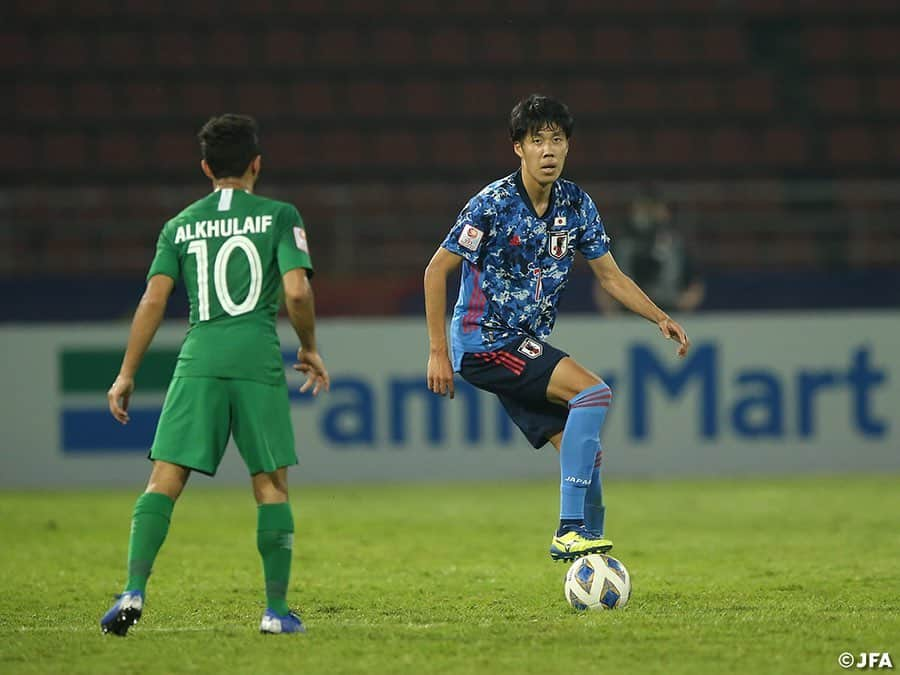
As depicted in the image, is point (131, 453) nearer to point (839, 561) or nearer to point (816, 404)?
point (816, 404)

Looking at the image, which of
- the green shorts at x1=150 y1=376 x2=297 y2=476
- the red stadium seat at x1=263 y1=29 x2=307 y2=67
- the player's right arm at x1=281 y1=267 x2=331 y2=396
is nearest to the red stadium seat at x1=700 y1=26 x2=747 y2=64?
the red stadium seat at x1=263 y1=29 x2=307 y2=67

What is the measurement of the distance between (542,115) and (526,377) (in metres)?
1.04

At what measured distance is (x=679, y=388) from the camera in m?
12.2

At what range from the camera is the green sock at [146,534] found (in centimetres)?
495

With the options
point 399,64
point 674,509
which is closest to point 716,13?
point 399,64

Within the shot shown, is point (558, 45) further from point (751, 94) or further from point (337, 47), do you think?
point (337, 47)

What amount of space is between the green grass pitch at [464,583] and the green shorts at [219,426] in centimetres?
60

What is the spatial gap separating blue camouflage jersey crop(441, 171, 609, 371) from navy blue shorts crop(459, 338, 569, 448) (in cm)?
5

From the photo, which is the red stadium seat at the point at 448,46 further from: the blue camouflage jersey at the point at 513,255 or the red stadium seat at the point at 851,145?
the blue camouflage jersey at the point at 513,255

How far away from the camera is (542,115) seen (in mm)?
5941

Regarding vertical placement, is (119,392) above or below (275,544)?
above

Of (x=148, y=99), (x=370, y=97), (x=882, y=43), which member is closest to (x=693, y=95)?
(x=882, y=43)

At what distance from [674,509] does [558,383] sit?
430cm

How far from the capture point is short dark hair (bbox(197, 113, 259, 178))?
5.07 metres
